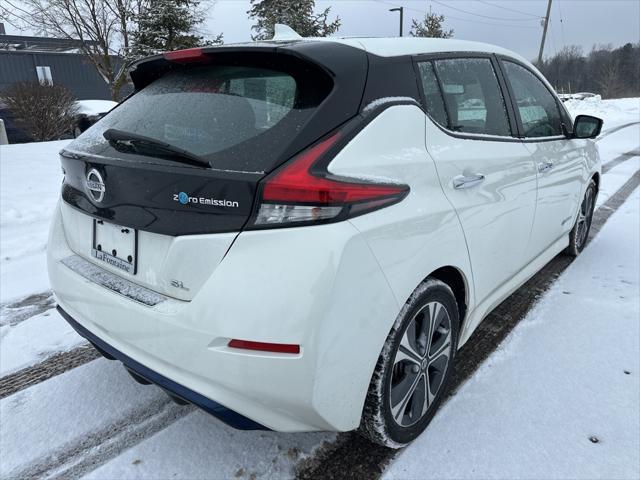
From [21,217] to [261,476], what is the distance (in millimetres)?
4946

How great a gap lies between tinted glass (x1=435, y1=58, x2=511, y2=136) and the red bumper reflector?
1.29 metres

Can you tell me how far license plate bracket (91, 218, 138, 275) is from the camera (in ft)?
6.00

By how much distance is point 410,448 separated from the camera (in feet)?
6.84

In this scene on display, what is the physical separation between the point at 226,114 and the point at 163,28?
18356mm

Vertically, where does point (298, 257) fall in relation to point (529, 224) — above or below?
above

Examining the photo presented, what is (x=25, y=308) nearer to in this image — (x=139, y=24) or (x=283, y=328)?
(x=283, y=328)

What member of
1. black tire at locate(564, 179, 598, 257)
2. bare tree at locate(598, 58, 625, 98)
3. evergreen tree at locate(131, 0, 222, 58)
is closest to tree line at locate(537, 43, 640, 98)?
bare tree at locate(598, 58, 625, 98)

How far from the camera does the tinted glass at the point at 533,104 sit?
2.95 m

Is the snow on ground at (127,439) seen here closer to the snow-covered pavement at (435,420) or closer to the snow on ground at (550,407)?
the snow-covered pavement at (435,420)

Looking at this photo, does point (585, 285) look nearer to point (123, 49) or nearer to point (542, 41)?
point (123, 49)

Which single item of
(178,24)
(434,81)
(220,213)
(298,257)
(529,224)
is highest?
(178,24)

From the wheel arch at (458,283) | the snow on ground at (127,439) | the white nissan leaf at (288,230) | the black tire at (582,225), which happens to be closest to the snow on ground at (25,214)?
the snow on ground at (127,439)

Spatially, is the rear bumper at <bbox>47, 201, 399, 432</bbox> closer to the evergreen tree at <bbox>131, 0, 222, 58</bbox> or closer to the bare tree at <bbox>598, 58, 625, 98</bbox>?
the evergreen tree at <bbox>131, 0, 222, 58</bbox>

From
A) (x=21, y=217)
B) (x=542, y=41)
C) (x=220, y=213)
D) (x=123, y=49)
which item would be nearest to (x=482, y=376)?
(x=220, y=213)
